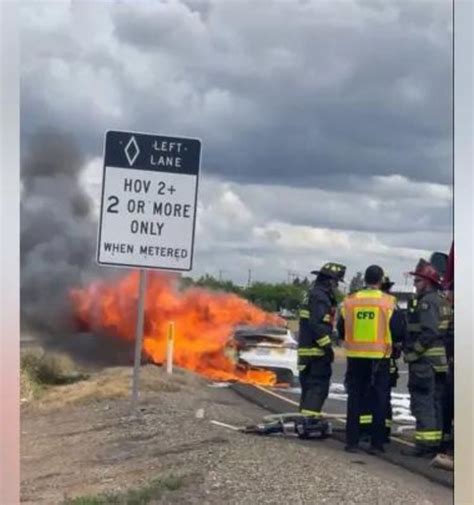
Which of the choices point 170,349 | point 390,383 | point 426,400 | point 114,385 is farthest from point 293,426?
point 390,383

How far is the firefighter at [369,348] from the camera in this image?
4.01 metres

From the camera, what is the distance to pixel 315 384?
409 cm

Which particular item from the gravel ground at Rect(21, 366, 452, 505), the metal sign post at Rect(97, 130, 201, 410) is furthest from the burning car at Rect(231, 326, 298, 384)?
the metal sign post at Rect(97, 130, 201, 410)

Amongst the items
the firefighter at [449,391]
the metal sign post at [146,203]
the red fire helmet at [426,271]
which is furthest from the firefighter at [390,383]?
the metal sign post at [146,203]

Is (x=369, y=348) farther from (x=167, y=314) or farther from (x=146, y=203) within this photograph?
(x=146, y=203)

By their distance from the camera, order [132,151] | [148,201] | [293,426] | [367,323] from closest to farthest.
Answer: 1. [132,151]
2. [148,201]
3. [293,426]
4. [367,323]

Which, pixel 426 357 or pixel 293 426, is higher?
pixel 426 357

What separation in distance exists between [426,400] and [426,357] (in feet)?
0.78

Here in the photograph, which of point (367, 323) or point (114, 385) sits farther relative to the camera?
point (367, 323)

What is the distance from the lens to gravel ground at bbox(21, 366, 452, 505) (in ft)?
12.2

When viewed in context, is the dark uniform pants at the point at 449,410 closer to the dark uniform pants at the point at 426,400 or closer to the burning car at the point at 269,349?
the dark uniform pants at the point at 426,400

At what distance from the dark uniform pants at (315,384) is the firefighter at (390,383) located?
13cm
